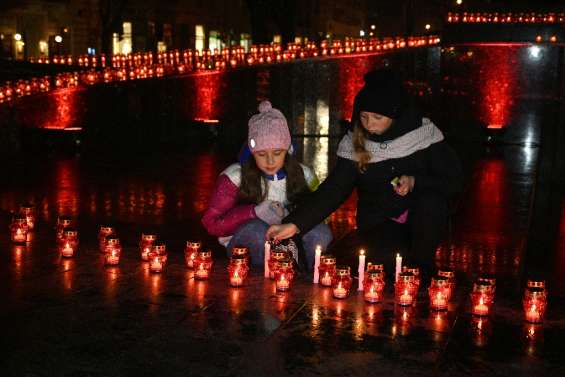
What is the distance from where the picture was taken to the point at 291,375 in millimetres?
3500

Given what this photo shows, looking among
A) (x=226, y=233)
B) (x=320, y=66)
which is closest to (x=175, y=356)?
(x=226, y=233)

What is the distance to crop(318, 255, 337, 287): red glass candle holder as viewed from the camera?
15.6 ft

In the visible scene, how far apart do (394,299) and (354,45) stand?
1423 centimetres

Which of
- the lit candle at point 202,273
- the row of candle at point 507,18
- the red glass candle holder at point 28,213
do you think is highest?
the row of candle at point 507,18

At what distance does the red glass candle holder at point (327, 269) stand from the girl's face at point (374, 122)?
0.91m

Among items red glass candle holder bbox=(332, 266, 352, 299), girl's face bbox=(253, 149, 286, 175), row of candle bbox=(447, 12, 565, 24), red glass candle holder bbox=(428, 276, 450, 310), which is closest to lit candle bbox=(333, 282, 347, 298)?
red glass candle holder bbox=(332, 266, 352, 299)

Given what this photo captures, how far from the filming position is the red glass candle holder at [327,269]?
15.6ft

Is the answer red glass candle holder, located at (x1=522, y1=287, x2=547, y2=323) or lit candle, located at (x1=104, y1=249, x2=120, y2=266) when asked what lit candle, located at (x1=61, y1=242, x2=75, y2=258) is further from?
red glass candle holder, located at (x1=522, y1=287, x2=547, y2=323)

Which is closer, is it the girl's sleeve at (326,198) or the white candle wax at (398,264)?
the white candle wax at (398,264)

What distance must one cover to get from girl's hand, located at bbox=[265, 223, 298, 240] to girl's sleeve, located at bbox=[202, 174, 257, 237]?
0.38 metres

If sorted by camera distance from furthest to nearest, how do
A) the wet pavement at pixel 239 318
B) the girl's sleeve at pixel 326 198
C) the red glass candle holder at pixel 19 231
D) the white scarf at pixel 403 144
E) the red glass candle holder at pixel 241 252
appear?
the red glass candle holder at pixel 19 231, the white scarf at pixel 403 144, the girl's sleeve at pixel 326 198, the red glass candle holder at pixel 241 252, the wet pavement at pixel 239 318

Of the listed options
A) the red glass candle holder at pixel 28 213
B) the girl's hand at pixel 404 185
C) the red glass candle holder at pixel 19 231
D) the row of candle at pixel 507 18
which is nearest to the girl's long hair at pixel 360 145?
the girl's hand at pixel 404 185

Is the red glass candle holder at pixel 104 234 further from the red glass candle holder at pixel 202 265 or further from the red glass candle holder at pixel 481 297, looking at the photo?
the red glass candle holder at pixel 481 297

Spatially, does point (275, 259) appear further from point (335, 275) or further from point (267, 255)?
point (335, 275)
